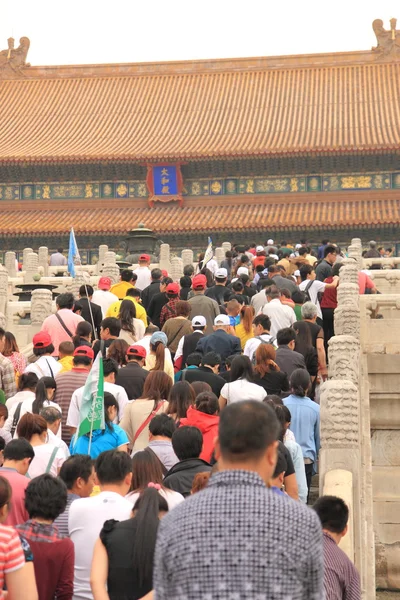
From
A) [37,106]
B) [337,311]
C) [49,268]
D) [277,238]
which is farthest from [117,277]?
[37,106]

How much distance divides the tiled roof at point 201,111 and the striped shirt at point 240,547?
2915 cm

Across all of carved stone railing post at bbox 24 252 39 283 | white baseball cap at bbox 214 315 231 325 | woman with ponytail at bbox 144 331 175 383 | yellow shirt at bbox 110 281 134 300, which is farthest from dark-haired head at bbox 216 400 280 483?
carved stone railing post at bbox 24 252 39 283

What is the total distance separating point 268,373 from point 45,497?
4.01m

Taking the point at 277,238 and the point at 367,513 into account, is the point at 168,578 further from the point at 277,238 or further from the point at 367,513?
the point at 277,238

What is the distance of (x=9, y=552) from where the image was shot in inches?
179

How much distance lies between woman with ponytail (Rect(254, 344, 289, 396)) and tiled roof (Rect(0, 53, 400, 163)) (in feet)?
78.1

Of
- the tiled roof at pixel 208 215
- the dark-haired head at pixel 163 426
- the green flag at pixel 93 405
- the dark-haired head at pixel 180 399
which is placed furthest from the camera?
the tiled roof at pixel 208 215

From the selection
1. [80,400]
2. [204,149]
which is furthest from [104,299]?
[204,149]

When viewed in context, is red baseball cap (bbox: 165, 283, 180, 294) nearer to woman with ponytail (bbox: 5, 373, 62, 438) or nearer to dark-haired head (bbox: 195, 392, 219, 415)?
woman with ponytail (bbox: 5, 373, 62, 438)

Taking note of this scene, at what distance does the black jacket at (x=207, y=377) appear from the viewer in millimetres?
9016

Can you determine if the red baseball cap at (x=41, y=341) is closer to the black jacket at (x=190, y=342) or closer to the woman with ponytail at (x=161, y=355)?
the woman with ponytail at (x=161, y=355)

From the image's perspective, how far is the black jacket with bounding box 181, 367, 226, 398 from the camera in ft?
29.6

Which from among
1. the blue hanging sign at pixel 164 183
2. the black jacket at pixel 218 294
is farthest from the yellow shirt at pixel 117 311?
the blue hanging sign at pixel 164 183

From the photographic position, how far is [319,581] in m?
3.75
